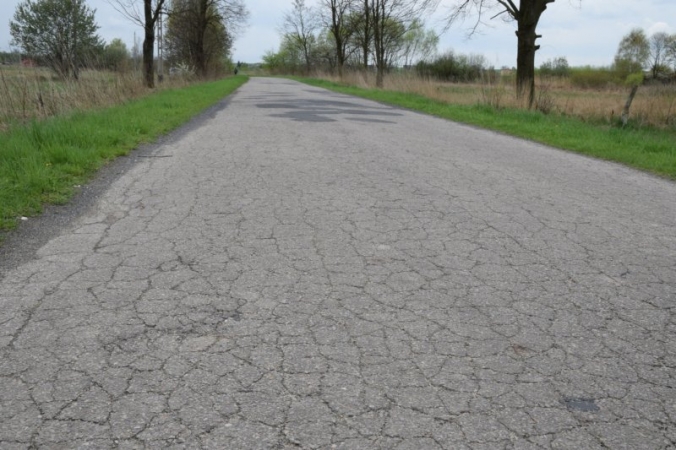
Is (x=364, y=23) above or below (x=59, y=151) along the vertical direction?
above

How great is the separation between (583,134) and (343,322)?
1068cm

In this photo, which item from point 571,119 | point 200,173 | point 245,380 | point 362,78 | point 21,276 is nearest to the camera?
point 245,380

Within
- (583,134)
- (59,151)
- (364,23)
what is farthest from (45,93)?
(364,23)

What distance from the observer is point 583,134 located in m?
11.9

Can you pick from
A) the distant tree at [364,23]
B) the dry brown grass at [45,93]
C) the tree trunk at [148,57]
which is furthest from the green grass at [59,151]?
the distant tree at [364,23]

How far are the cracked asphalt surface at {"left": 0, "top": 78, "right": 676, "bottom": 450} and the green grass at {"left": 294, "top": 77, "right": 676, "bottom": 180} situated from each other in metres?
3.38

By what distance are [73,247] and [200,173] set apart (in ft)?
9.09

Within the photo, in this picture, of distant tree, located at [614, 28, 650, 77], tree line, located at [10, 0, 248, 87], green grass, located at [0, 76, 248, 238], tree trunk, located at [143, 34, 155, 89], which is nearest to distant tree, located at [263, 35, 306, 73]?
tree line, located at [10, 0, 248, 87]

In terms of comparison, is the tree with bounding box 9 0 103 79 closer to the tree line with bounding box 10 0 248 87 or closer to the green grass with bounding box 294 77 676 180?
the tree line with bounding box 10 0 248 87

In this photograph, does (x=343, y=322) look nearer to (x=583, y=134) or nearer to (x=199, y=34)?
(x=583, y=134)

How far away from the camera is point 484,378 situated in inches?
104

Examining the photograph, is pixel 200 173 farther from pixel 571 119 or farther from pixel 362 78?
pixel 362 78

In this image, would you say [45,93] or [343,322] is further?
[45,93]

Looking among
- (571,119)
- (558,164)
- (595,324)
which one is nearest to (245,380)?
(595,324)
